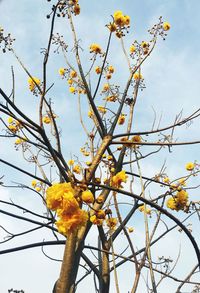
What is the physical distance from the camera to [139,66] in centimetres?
471

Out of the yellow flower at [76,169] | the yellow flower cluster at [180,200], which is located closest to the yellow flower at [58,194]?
the yellow flower cluster at [180,200]

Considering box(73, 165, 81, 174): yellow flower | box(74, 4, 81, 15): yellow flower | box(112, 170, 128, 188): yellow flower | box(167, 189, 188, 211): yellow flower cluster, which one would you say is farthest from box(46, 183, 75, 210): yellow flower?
box(74, 4, 81, 15): yellow flower

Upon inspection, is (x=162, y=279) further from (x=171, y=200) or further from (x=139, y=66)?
(x=139, y=66)

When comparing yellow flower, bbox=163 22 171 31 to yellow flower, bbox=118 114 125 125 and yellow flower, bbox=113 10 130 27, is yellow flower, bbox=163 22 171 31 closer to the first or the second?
yellow flower, bbox=113 10 130 27

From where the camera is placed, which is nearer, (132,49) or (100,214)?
(100,214)

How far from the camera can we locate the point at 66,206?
2064mm

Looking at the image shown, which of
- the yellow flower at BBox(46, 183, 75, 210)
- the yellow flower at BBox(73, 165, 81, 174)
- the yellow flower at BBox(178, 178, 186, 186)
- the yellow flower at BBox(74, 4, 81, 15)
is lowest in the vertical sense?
the yellow flower at BBox(46, 183, 75, 210)

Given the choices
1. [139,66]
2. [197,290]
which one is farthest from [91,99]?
[197,290]

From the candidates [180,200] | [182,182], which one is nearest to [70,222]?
Answer: [180,200]

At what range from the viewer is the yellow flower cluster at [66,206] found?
2062 mm

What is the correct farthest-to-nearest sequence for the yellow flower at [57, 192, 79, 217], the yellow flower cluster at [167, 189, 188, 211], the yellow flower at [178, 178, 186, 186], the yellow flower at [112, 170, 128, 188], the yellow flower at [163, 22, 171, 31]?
the yellow flower at [163, 22, 171, 31], the yellow flower at [178, 178, 186, 186], the yellow flower cluster at [167, 189, 188, 211], the yellow flower at [112, 170, 128, 188], the yellow flower at [57, 192, 79, 217]

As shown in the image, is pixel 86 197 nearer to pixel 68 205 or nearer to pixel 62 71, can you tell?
pixel 68 205

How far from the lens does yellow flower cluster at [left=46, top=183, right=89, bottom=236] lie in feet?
6.77

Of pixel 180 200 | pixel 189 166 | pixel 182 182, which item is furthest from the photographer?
pixel 189 166
